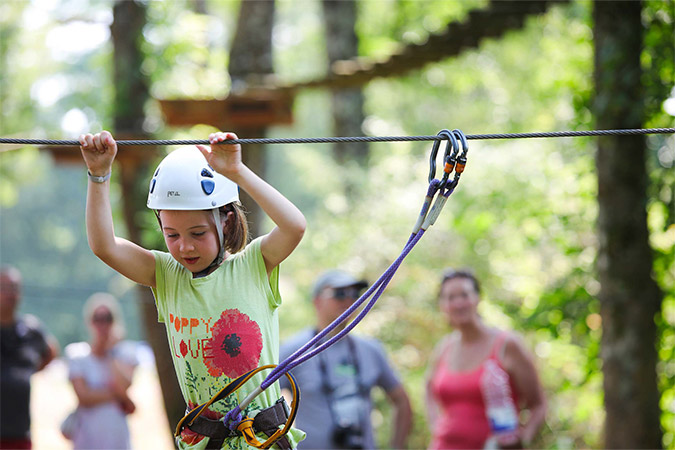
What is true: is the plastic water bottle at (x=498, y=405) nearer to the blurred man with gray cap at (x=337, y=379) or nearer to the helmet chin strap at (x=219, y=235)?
the blurred man with gray cap at (x=337, y=379)

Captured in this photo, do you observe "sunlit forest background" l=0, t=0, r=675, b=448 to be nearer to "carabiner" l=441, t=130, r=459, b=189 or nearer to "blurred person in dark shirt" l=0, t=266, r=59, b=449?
"blurred person in dark shirt" l=0, t=266, r=59, b=449

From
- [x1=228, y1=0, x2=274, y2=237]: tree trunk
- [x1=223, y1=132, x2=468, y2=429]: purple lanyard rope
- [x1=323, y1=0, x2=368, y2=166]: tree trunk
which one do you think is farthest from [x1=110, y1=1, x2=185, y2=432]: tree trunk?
[x1=223, y1=132, x2=468, y2=429]: purple lanyard rope

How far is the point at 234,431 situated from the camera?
229cm

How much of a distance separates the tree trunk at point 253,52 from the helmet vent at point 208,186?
5739 mm

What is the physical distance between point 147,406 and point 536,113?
8.53 m

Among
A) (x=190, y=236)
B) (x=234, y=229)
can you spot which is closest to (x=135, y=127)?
(x=234, y=229)

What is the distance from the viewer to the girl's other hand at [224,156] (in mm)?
Answer: 2205

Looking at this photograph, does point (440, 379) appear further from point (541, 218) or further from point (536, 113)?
point (536, 113)

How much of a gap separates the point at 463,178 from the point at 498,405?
5636 millimetres

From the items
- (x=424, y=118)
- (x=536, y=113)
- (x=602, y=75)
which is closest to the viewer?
(x=602, y=75)

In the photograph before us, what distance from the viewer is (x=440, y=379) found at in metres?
4.36

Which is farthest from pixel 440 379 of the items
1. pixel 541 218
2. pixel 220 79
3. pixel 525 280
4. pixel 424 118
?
pixel 424 118

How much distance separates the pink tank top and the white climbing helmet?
214cm

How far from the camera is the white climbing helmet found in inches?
89.9
